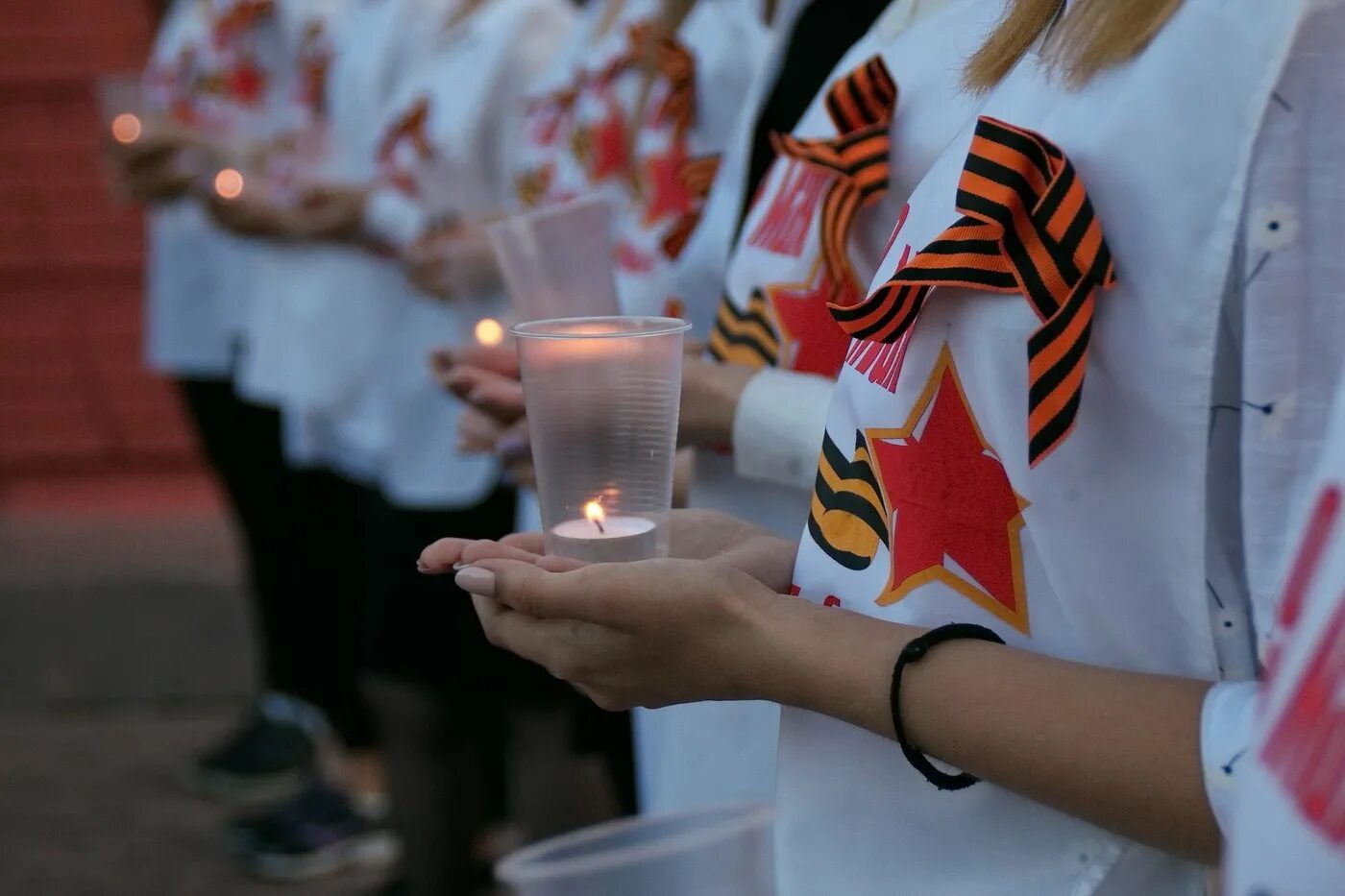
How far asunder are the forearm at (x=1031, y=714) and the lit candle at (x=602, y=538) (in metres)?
0.14

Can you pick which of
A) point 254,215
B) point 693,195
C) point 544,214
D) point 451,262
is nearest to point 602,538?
point 544,214

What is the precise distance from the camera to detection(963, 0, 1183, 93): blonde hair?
32.7 inches

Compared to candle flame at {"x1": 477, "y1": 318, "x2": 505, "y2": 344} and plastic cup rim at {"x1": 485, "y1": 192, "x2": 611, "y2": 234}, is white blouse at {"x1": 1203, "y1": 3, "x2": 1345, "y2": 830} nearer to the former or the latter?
plastic cup rim at {"x1": 485, "y1": 192, "x2": 611, "y2": 234}

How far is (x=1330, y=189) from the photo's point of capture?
0.76 m

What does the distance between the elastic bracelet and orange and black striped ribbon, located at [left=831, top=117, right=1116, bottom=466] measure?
0.36 feet

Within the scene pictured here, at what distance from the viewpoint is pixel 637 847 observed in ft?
3.73

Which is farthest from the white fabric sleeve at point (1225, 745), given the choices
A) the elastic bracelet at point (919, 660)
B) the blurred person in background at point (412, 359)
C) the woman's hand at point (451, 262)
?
the blurred person in background at point (412, 359)

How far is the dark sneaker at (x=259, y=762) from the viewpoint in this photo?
11.5 ft

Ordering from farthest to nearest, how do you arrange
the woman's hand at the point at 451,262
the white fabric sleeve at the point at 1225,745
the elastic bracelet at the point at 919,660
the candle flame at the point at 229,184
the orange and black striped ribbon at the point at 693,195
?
the candle flame at the point at 229,184, the woman's hand at the point at 451,262, the orange and black striped ribbon at the point at 693,195, the elastic bracelet at the point at 919,660, the white fabric sleeve at the point at 1225,745

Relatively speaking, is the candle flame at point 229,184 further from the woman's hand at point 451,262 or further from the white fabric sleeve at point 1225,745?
the white fabric sleeve at point 1225,745

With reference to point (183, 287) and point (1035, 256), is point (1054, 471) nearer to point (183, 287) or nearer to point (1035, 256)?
point (1035, 256)

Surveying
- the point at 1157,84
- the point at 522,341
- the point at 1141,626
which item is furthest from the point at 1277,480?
the point at 522,341

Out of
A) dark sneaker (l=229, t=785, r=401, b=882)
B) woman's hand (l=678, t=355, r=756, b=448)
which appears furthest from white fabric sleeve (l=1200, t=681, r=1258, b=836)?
dark sneaker (l=229, t=785, r=401, b=882)

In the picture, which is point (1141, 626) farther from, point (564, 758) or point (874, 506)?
point (564, 758)
